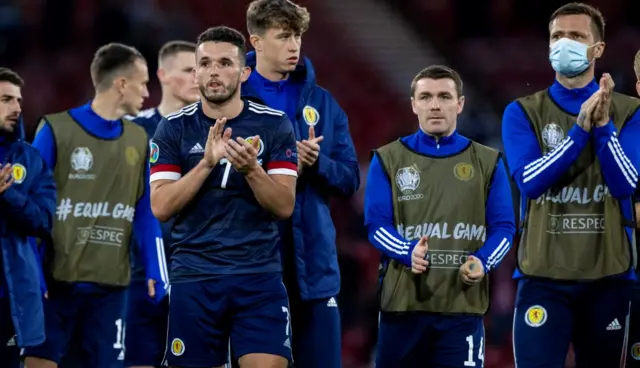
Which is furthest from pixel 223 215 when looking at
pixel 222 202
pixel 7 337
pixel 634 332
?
pixel 634 332

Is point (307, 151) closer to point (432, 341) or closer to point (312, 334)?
point (312, 334)

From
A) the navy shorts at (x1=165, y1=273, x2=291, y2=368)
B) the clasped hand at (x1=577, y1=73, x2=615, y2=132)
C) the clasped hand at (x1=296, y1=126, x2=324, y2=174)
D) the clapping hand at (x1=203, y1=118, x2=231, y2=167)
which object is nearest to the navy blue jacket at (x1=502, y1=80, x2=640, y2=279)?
the clasped hand at (x1=577, y1=73, x2=615, y2=132)

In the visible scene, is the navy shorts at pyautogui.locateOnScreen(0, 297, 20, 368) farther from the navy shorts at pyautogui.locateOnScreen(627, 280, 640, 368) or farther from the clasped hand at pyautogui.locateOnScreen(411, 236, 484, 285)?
the navy shorts at pyautogui.locateOnScreen(627, 280, 640, 368)

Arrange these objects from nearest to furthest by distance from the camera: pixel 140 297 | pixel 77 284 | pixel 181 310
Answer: pixel 181 310
pixel 77 284
pixel 140 297

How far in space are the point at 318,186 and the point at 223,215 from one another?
75 centimetres

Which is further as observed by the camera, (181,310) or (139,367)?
(139,367)

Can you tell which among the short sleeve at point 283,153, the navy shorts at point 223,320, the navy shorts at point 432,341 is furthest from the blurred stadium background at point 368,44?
the navy shorts at point 223,320

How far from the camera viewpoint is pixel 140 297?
6.84 meters

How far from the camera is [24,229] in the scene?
596cm

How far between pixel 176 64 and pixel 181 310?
2920 millimetres

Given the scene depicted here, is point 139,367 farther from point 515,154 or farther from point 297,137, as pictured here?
point 515,154

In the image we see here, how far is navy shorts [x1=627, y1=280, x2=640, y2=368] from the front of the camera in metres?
5.59

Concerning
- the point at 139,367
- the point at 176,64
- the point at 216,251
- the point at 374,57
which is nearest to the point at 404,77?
the point at 374,57

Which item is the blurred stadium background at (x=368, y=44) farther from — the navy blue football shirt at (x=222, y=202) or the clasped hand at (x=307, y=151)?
the navy blue football shirt at (x=222, y=202)
